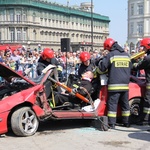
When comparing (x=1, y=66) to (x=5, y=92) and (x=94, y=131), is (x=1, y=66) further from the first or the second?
(x=94, y=131)

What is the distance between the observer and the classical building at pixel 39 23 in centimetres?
9075

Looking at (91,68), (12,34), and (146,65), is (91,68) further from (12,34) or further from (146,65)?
(12,34)

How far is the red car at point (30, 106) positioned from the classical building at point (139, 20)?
83357mm

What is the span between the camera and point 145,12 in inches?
3548

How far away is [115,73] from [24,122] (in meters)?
1.92

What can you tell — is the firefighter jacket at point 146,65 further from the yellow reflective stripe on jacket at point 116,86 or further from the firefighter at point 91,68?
the firefighter at point 91,68

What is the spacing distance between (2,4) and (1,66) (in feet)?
286

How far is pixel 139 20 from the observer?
298 feet

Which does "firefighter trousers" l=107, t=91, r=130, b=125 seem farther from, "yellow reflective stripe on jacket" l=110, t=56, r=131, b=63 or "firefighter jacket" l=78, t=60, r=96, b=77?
"firefighter jacket" l=78, t=60, r=96, b=77

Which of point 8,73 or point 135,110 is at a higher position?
point 8,73

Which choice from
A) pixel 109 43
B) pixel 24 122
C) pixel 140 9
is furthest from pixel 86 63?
pixel 140 9

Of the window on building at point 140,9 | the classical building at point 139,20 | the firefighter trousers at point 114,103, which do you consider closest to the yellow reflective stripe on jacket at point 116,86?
the firefighter trousers at point 114,103

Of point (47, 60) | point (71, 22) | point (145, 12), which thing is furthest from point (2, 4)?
point (47, 60)

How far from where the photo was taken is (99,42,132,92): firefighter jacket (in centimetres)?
712
